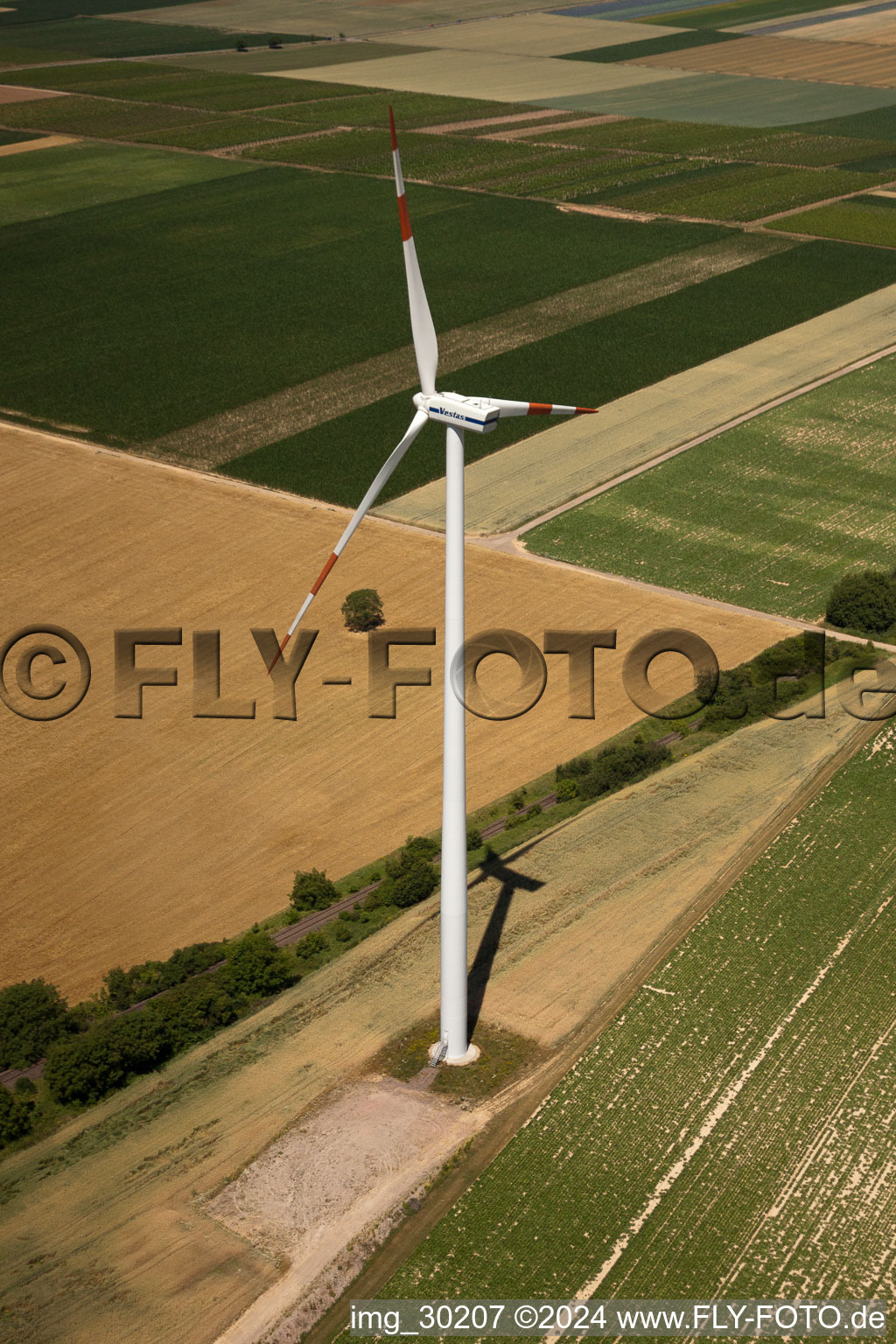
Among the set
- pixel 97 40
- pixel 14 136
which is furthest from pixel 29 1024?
pixel 97 40

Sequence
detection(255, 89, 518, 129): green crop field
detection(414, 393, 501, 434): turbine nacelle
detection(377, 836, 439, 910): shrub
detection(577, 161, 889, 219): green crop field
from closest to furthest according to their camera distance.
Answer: detection(414, 393, 501, 434): turbine nacelle → detection(377, 836, 439, 910): shrub → detection(577, 161, 889, 219): green crop field → detection(255, 89, 518, 129): green crop field

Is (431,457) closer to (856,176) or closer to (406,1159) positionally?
(406,1159)

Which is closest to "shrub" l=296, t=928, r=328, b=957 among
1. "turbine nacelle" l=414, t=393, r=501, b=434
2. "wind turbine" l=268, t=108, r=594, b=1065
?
"wind turbine" l=268, t=108, r=594, b=1065

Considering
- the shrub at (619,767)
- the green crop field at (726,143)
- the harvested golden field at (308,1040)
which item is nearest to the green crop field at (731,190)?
the green crop field at (726,143)

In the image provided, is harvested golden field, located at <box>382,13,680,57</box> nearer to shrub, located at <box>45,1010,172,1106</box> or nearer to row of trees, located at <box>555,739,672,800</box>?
row of trees, located at <box>555,739,672,800</box>

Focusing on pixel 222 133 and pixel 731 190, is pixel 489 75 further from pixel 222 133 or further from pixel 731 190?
pixel 731 190

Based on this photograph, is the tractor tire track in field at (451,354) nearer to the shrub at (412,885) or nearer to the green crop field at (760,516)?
the green crop field at (760,516)
